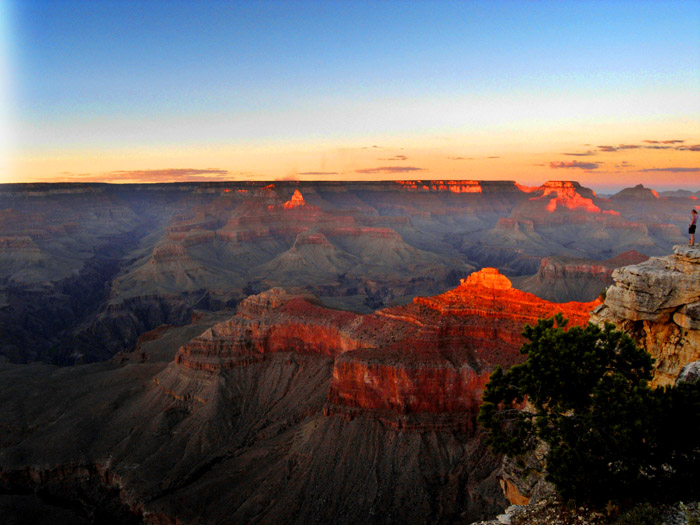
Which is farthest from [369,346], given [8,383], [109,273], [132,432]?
[109,273]

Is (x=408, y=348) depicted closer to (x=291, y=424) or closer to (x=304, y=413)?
(x=304, y=413)

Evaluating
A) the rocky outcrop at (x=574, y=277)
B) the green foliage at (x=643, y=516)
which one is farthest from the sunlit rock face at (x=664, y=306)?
the rocky outcrop at (x=574, y=277)

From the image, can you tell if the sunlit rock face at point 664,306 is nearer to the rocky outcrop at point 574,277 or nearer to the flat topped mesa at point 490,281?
the flat topped mesa at point 490,281

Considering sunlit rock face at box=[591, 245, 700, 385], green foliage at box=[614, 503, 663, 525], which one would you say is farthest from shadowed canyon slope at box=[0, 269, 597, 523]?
green foliage at box=[614, 503, 663, 525]

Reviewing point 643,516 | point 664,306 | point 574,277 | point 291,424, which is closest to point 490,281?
point 291,424

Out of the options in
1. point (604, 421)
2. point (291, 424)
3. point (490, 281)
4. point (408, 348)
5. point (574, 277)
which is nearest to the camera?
point (604, 421)
